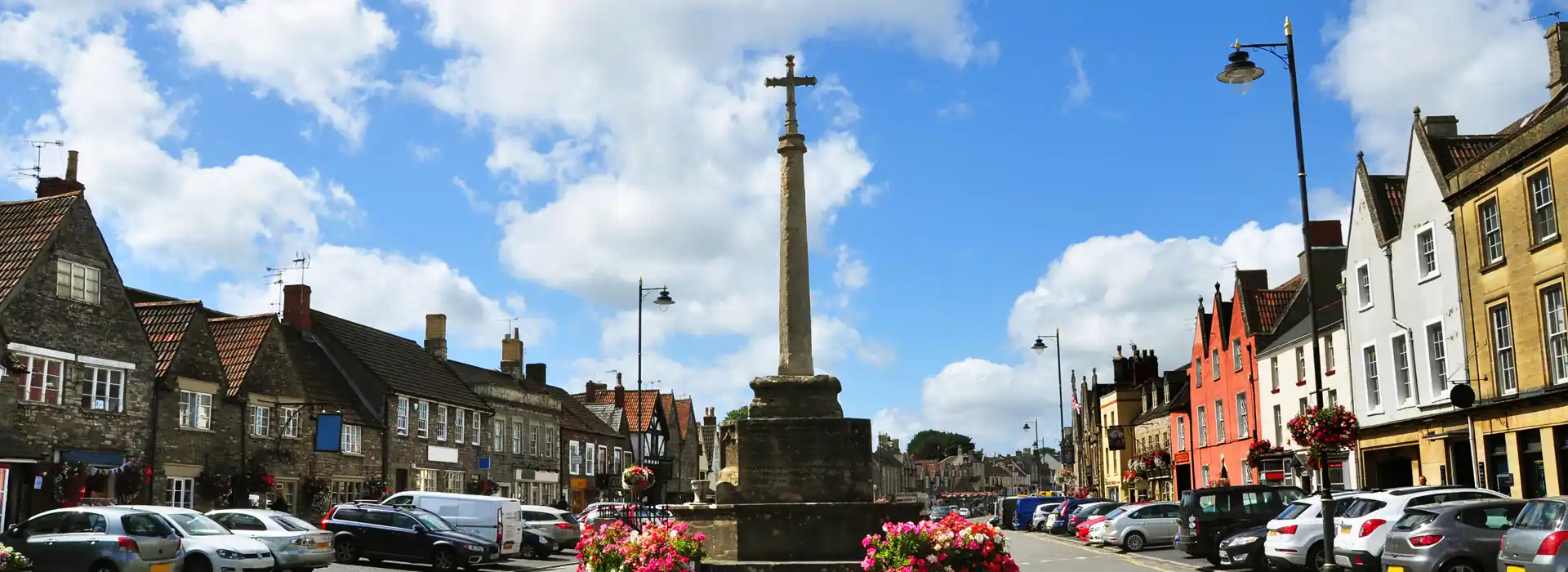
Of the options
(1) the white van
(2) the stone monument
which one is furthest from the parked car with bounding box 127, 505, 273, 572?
(1) the white van

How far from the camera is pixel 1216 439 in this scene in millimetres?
49750

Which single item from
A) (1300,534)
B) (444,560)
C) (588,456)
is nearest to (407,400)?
(444,560)

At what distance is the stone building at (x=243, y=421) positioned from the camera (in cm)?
3206

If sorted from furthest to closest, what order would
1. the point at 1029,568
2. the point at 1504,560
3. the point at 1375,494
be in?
the point at 1029,568 → the point at 1375,494 → the point at 1504,560

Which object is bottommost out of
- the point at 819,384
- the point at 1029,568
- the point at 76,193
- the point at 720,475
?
the point at 1029,568

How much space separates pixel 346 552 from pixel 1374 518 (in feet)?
69.6

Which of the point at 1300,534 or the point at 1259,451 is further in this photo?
the point at 1259,451

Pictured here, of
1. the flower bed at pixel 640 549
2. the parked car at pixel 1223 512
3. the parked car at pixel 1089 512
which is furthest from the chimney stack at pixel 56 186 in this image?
the parked car at pixel 1089 512

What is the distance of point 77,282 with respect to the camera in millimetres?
29266

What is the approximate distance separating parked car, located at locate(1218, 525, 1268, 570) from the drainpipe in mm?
9207

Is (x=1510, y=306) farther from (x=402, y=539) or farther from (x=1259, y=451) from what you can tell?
(x=402, y=539)

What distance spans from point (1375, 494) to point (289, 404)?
29.5 metres

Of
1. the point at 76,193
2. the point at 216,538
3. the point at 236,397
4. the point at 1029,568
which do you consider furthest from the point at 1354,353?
the point at 76,193

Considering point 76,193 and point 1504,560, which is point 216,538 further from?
point 1504,560
